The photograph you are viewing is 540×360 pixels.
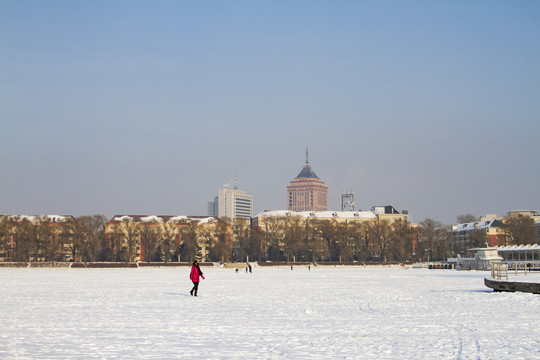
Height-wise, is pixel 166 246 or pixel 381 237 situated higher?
pixel 381 237

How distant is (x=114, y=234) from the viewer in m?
128

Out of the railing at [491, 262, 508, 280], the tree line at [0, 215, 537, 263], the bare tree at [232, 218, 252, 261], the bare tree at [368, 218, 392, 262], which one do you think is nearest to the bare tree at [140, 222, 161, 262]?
the tree line at [0, 215, 537, 263]

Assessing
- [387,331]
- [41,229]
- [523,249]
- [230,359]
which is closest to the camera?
[230,359]

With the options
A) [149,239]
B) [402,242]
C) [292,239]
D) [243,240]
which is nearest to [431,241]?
[402,242]

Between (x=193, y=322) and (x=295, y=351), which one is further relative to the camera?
(x=193, y=322)

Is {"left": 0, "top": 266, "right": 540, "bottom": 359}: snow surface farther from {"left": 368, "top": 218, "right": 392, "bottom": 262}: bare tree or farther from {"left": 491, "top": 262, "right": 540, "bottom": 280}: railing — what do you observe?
{"left": 368, "top": 218, "right": 392, "bottom": 262}: bare tree

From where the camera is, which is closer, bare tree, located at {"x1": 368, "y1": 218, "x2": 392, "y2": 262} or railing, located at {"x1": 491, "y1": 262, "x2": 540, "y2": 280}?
railing, located at {"x1": 491, "y1": 262, "x2": 540, "y2": 280}

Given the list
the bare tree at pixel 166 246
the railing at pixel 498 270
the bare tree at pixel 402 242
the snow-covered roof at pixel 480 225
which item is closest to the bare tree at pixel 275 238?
the bare tree at pixel 166 246

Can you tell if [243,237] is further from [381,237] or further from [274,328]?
[274,328]

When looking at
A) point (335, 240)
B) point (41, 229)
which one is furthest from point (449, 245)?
point (41, 229)

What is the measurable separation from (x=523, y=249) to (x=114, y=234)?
72590 millimetres

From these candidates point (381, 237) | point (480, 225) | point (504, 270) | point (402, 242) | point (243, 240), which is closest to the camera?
point (504, 270)

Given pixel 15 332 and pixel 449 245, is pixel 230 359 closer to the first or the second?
pixel 15 332

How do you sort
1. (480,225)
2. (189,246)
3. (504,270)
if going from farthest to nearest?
(480,225), (189,246), (504,270)
